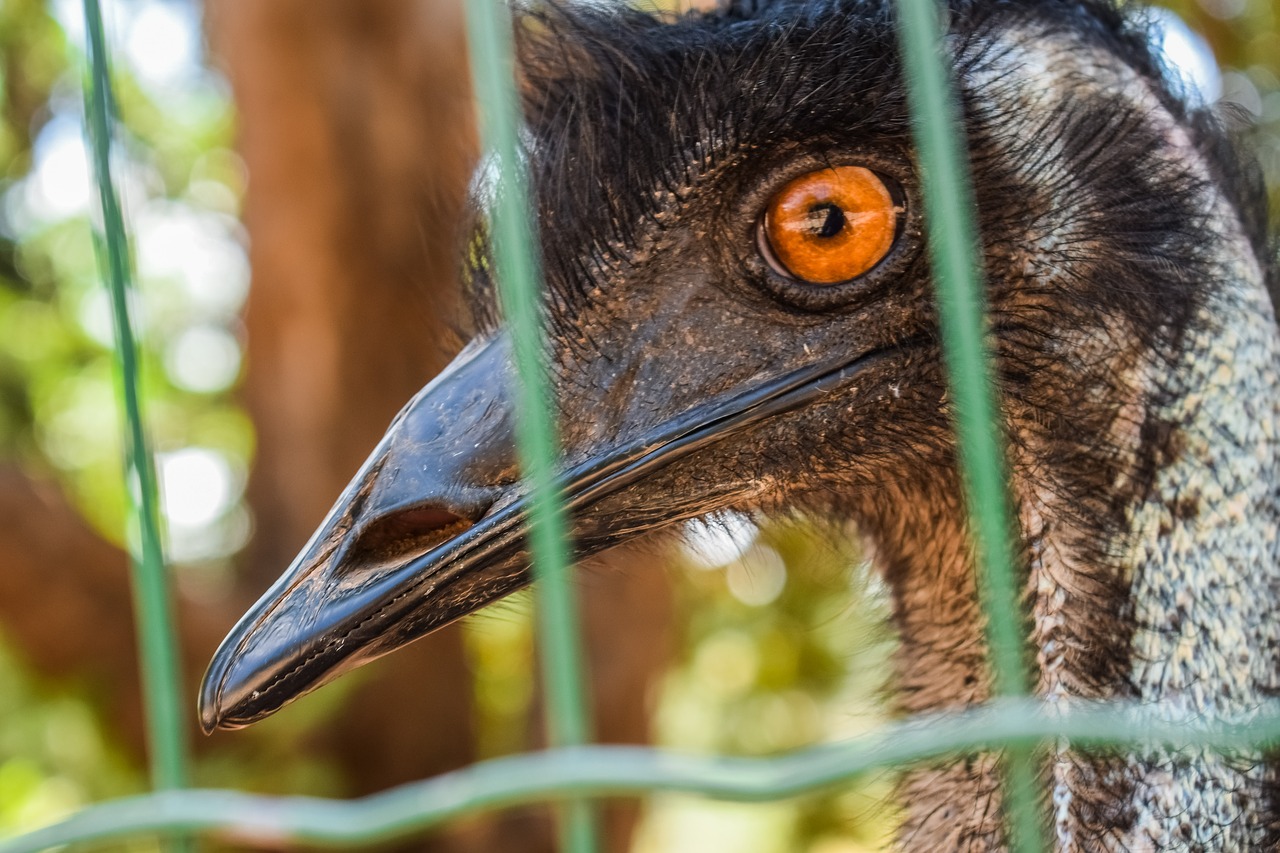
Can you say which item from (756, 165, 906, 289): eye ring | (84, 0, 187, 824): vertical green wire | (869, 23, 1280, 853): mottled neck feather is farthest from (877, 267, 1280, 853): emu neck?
(84, 0, 187, 824): vertical green wire

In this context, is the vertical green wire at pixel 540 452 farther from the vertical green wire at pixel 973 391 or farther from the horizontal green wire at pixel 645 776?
the vertical green wire at pixel 973 391

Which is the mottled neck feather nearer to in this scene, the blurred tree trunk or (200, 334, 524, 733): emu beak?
(200, 334, 524, 733): emu beak

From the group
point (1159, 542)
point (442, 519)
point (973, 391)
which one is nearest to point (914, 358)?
point (1159, 542)

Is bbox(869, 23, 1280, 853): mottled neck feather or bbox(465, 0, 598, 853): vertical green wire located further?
bbox(869, 23, 1280, 853): mottled neck feather

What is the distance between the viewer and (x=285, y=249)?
378cm

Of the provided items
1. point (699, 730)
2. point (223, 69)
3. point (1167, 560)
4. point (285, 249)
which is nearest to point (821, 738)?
point (699, 730)

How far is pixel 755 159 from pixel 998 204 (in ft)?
0.87

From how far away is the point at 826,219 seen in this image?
53.2 inches

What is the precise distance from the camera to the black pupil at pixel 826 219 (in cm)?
135

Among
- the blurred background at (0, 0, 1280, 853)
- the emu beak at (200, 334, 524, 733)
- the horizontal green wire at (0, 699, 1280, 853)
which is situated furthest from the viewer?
the blurred background at (0, 0, 1280, 853)

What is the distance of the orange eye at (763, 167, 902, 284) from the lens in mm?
1347

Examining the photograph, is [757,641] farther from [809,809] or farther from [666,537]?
[666,537]

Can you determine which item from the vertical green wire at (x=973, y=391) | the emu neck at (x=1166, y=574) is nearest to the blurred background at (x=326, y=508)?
the emu neck at (x=1166, y=574)

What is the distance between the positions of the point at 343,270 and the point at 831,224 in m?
2.64
